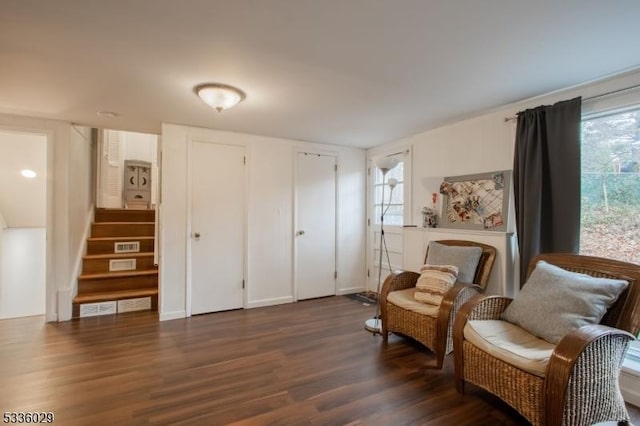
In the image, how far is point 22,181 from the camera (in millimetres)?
4160

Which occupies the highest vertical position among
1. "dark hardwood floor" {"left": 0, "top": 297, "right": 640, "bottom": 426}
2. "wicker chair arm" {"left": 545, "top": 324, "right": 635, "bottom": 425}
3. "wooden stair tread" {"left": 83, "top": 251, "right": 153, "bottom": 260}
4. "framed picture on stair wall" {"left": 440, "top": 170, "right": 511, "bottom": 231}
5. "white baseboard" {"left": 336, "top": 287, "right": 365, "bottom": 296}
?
"framed picture on stair wall" {"left": 440, "top": 170, "right": 511, "bottom": 231}

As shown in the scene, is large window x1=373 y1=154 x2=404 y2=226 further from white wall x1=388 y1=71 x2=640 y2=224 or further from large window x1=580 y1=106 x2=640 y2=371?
large window x1=580 y1=106 x2=640 y2=371

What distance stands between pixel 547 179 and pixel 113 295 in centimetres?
478

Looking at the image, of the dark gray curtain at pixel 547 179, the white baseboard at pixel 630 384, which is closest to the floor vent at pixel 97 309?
the dark gray curtain at pixel 547 179

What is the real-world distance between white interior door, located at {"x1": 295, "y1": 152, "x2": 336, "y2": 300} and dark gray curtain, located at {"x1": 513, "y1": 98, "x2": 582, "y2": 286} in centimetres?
240

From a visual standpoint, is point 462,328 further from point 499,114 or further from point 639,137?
point 499,114

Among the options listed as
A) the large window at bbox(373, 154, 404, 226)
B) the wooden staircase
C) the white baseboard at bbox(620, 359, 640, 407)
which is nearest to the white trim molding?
the white baseboard at bbox(620, 359, 640, 407)

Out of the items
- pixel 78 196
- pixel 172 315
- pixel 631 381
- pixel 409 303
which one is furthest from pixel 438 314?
pixel 78 196

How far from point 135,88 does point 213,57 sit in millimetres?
953

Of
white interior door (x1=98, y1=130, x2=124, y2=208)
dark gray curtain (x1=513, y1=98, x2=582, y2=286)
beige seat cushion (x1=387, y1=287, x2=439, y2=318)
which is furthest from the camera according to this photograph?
white interior door (x1=98, y1=130, x2=124, y2=208)

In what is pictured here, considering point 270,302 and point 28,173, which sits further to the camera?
point 28,173

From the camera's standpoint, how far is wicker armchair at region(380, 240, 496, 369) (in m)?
2.34

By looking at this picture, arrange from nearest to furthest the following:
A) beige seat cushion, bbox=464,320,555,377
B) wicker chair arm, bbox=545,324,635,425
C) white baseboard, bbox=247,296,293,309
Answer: wicker chair arm, bbox=545,324,635,425 < beige seat cushion, bbox=464,320,555,377 < white baseboard, bbox=247,296,293,309

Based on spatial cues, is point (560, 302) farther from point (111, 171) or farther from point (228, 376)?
point (111, 171)
